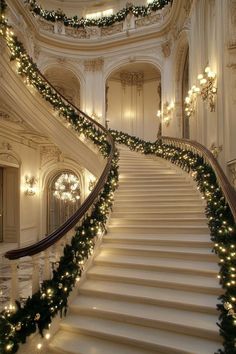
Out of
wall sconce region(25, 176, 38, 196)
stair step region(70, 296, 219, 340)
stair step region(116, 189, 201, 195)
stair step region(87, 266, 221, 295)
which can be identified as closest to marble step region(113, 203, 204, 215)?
stair step region(116, 189, 201, 195)

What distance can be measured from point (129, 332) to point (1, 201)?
9771 millimetres

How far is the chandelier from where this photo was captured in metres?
13.6

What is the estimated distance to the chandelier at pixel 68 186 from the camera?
13.6 m

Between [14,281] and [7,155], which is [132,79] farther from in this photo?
[14,281]

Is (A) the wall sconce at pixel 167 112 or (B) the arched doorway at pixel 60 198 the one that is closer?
(A) the wall sconce at pixel 167 112

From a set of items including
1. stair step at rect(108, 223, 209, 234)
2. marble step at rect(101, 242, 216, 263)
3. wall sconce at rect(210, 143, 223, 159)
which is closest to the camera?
marble step at rect(101, 242, 216, 263)

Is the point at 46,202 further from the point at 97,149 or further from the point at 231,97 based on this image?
the point at 231,97

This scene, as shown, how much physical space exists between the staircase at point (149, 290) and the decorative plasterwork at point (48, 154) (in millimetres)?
8300

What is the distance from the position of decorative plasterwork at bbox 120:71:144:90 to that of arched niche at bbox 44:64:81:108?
2.61m

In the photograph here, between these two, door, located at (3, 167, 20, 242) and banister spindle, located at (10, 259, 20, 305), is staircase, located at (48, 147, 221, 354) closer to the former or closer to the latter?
banister spindle, located at (10, 259, 20, 305)

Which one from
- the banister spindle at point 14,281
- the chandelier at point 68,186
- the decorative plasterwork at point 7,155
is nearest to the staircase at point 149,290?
the banister spindle at point 14,281

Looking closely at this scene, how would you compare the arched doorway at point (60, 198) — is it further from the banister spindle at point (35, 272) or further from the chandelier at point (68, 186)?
the banister spindle at point (35, 272)

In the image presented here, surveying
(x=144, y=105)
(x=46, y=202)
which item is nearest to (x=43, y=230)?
(x=46, y=202)

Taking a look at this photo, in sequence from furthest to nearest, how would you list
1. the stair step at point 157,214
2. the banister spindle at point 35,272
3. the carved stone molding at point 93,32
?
the carved stone molding at point 93,32 < the stair step at point 157,214 < the banister spindle at point 35,272
